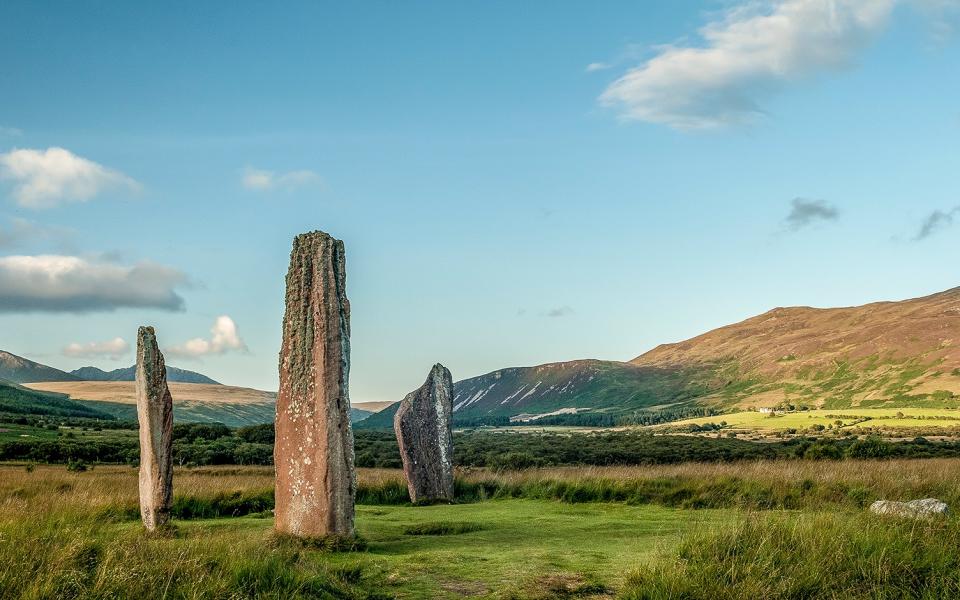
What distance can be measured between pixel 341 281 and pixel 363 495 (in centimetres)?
1045

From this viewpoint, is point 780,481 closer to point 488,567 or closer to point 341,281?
point 488,567

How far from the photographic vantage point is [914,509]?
13617 mm

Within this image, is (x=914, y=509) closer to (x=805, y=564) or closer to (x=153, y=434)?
(x=805, y=564)

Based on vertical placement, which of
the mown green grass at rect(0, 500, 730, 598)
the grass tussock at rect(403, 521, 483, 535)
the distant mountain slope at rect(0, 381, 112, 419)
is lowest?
the grass tussock at rect(403, 521, 483, 535)

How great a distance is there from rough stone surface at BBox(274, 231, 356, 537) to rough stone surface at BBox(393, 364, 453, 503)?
840cm

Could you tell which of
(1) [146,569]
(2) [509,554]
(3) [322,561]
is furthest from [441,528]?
(1) [146,569]

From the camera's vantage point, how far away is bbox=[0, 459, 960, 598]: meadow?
9.41 m

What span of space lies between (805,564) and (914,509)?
467 centimetres

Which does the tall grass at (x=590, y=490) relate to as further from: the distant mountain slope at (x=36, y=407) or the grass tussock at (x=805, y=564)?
the distant mountain slope at (x=36, y=407)

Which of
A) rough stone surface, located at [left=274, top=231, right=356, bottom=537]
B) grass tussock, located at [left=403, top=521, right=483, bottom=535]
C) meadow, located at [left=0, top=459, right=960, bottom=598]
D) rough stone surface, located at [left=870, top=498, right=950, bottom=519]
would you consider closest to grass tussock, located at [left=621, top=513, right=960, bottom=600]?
meadow, located at [left=0, top=459, right=960, bottom=598]

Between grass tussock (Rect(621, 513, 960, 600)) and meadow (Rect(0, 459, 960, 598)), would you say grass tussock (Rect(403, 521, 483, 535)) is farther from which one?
grass tussock (Rect(621, 513, 960, 600))

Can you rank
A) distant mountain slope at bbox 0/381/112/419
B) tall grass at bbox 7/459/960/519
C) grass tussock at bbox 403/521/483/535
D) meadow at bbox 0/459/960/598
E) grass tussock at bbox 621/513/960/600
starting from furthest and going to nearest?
distant mountain slope at bbox 0/381/112/419, tall grass at bbox 7/459/960/519, grass tussock at bbox 403/521/483/535, grass tussock at bbox 621/513/960/600, meadow at bbox 0/459/960/598

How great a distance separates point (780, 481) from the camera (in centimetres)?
2073

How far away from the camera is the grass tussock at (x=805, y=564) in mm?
9695
